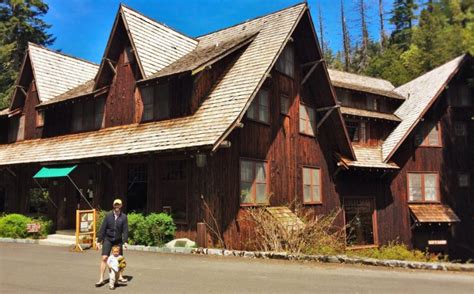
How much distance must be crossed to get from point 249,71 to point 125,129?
19.6 feet

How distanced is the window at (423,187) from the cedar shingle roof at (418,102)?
229cm

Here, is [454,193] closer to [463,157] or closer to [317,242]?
[463,157]

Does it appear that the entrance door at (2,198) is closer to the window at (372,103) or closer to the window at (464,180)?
the window at (372,103)

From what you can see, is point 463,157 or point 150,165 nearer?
point 150,165

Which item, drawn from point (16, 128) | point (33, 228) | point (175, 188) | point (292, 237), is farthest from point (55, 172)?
point (292, 237)

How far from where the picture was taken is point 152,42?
19641mm

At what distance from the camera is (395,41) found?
6384cm

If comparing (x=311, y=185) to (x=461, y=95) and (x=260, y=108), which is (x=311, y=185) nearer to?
(x=260, y=108)

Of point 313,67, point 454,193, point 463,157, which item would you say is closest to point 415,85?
point 463,157

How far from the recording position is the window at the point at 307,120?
20728 mm

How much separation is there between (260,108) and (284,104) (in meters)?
2.10

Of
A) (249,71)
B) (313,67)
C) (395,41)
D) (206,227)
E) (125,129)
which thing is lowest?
(206,227)

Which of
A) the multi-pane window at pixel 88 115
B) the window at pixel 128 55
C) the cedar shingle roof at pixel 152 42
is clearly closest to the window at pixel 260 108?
the cedar shingle roof at pixel 152 42

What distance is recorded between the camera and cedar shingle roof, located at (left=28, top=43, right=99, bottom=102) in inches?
938
